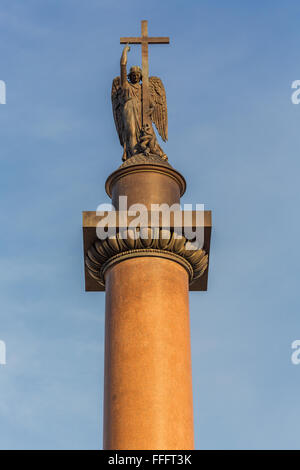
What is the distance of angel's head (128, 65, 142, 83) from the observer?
1578 centimetres

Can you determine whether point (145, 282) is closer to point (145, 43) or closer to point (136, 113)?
point (136, 113)

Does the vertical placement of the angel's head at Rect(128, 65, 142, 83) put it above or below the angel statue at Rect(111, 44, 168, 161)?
above

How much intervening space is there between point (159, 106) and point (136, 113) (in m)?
Result: 0.87

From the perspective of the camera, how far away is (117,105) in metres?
16.0

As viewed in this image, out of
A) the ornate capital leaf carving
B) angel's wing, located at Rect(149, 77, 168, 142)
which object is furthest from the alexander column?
angel's wing, located at Rect(149, 77, 168, 142)

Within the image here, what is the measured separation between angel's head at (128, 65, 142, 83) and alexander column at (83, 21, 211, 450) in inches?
6.4

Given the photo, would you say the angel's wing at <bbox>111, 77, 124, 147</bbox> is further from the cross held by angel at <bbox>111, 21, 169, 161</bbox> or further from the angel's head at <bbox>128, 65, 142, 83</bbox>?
the angel's head at <bbox>128, 65, 142, 83</bbox>

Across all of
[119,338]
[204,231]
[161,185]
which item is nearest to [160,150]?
[161,185]

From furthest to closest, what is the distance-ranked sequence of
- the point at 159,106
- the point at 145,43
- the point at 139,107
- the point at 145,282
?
1. the point at 159,106
2. the point at 145,43
3. the point at 139,107
4. the point at 145,282

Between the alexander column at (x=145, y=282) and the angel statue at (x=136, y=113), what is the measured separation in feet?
0.08

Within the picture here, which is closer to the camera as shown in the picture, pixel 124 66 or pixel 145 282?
pixel 145 282

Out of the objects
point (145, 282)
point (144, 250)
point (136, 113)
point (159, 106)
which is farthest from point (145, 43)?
point (145, 282)
